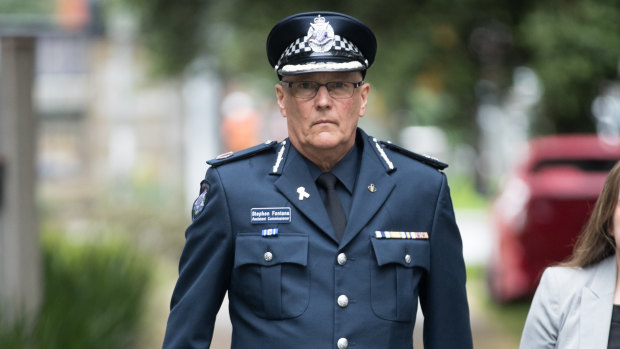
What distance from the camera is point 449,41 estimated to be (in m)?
11.7

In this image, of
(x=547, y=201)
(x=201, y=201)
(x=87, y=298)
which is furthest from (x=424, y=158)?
(x=547, y=201)

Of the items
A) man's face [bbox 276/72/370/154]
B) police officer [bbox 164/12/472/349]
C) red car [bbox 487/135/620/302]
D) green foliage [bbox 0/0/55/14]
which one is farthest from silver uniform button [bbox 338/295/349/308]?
green foliage [bbox 0/0/55/14]

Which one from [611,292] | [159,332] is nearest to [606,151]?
[159,332]

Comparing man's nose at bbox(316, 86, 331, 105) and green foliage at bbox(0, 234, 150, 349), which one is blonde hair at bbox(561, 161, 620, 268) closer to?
man's nose at bbox(316, 86, 331, 105)

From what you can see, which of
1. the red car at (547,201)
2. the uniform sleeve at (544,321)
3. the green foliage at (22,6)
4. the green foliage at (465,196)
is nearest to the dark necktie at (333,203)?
the uniform sleeve at (544,321)

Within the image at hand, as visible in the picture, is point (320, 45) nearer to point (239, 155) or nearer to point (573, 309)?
point (239, 155)

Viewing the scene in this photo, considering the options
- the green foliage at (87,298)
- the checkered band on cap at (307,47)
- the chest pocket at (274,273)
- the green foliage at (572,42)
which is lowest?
the green foliage at (87,298)

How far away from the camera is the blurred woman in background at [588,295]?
11.2 ft

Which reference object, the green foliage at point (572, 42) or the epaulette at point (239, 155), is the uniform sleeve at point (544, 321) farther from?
the green foliage at point (572, 42)

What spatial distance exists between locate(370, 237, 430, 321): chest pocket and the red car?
649 cm

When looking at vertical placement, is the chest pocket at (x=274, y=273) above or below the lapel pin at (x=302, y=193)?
below

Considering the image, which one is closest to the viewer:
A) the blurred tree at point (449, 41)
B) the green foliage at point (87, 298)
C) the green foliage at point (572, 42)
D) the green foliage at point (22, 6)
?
the green foliage at point (87, 298)

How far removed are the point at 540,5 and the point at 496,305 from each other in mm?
3287

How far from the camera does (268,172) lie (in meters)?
3.56
